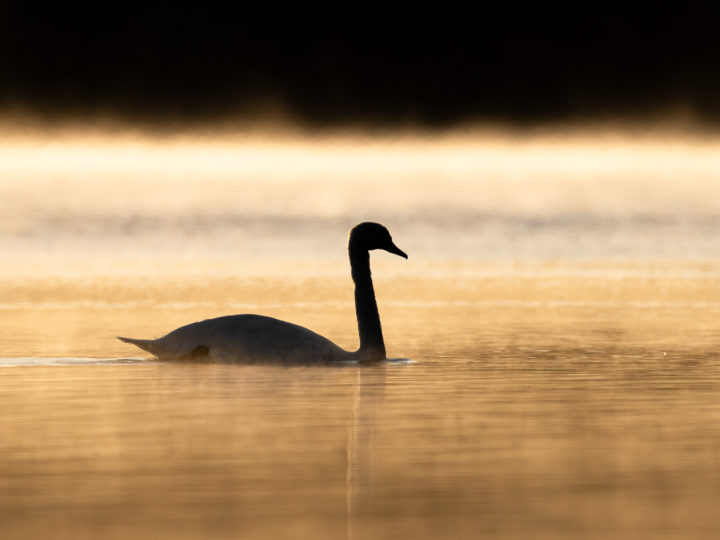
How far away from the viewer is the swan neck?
63.0ft

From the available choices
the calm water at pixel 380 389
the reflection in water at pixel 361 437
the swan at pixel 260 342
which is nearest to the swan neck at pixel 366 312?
the swan at pixel 260 342

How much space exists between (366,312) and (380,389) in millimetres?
2854

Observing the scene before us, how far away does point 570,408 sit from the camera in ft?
50.7

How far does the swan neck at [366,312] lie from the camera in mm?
19211

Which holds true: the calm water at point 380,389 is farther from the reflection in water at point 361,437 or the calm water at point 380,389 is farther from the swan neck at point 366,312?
the swan neck at point 366,312

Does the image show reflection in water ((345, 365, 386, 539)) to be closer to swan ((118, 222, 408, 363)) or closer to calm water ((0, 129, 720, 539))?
calm water ((0, 129, 720, 539))

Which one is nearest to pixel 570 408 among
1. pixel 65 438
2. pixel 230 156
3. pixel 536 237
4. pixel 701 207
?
pixel 65 438

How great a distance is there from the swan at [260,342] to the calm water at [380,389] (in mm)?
179

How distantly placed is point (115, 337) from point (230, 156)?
6029 centimetres

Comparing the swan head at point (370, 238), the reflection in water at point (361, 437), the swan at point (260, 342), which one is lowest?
the reflection in water at point (361, 437)

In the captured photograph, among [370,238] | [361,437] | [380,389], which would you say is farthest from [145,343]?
[361,437]

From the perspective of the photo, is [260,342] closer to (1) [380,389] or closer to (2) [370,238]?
(2) [370,238]

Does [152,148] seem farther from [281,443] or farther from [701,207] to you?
[281,443]

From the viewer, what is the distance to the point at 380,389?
16.8 m
